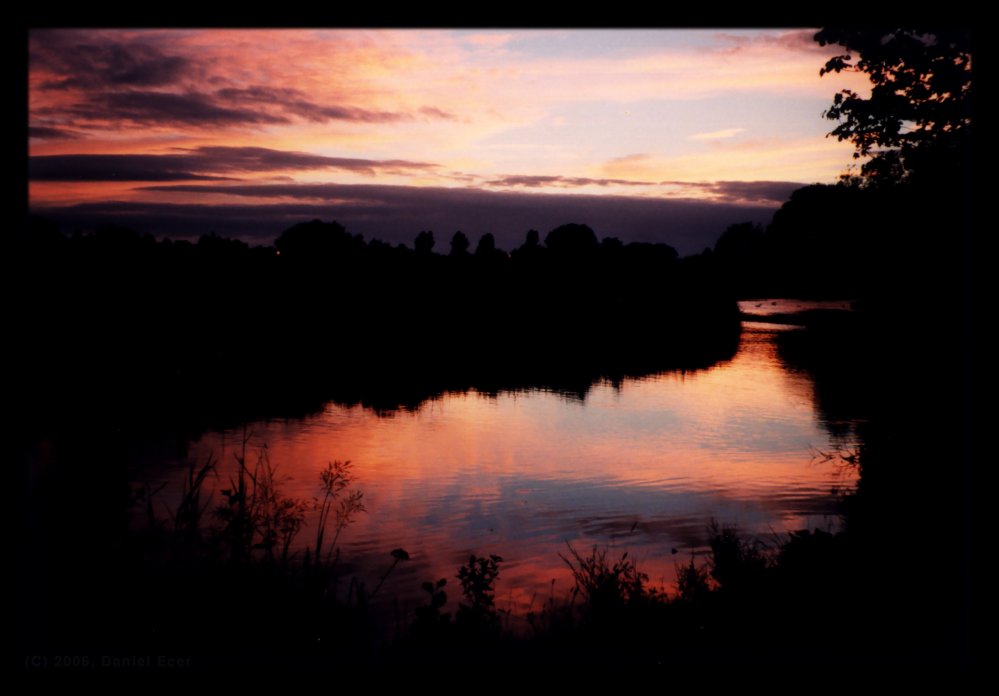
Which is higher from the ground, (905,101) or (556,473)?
(905,101)

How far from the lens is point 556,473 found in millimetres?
15883

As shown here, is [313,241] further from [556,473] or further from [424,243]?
[556,473]

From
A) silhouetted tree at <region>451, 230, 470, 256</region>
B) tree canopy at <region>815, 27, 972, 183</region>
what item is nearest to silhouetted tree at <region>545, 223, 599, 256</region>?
silhouetted tree at <region>451, 230, 470, 256</region>

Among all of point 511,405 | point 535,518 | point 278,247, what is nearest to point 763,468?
point 535,518

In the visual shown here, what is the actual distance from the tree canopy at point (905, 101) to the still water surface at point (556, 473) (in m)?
4.29

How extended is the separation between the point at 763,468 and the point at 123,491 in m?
14.2

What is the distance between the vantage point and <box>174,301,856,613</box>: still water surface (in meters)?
9.84

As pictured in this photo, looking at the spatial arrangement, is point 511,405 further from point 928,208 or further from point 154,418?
point 928,208

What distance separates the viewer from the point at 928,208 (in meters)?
6.82

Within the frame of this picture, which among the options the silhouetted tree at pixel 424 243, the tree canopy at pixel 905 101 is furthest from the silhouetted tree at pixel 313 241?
the tree canopy at pixel 905 101

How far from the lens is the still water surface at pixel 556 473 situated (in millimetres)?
9844

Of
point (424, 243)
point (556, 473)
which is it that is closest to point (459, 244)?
point (424, 243)

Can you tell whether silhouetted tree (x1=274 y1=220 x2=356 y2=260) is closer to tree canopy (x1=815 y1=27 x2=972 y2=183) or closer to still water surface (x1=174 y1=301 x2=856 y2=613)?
still water surface (x1=174 y1=301 x2=856 y2=613)

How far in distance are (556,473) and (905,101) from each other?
11.0 m
